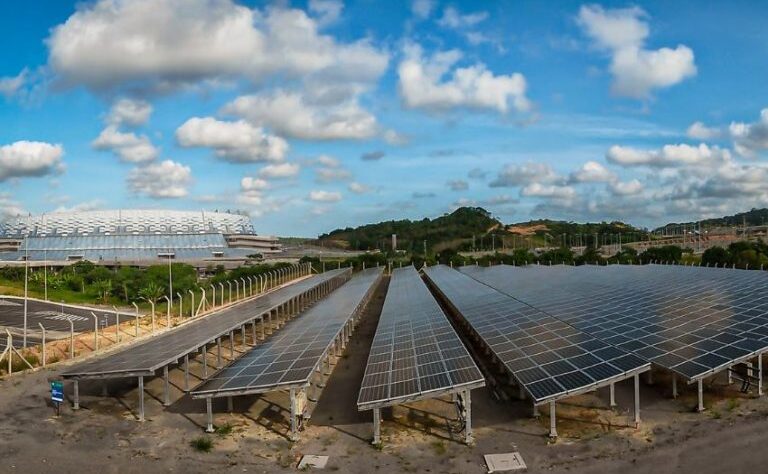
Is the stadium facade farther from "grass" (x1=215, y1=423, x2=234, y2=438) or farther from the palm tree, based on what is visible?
"grass" (x1=215, y1=423, x2=234, y2=438)

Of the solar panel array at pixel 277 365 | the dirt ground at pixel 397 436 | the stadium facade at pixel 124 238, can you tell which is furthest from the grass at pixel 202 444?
the stadium facade at pixel 124 238

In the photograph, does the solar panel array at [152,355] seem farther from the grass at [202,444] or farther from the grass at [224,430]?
the grass at [202,444]

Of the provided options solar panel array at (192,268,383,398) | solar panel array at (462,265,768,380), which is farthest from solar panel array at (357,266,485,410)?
solar panel array at (462,265,768,380)

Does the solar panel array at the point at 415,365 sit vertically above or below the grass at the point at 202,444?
above

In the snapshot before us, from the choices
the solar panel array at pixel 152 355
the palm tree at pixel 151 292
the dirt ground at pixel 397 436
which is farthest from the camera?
the palm tree at pixel 151 292

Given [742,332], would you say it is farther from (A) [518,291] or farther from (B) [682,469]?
(A) [518,291]

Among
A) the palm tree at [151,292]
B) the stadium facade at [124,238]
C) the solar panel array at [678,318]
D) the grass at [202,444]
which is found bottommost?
the grass at [202,444]
